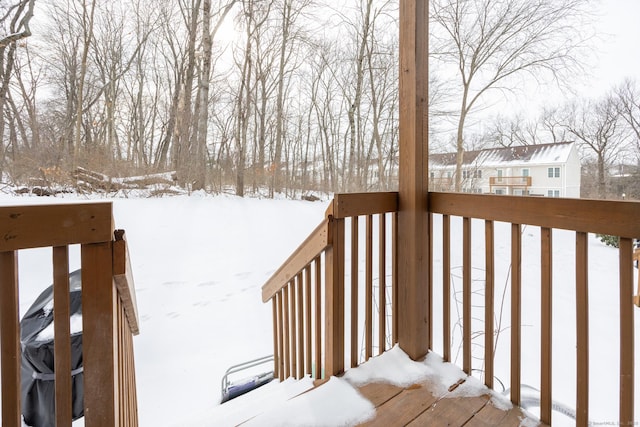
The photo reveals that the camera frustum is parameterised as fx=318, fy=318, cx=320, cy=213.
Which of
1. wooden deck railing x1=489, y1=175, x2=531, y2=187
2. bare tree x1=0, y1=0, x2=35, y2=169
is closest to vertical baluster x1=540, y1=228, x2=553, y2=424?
wooden deck railing x1=489, y1=175, x2=531, y2=187

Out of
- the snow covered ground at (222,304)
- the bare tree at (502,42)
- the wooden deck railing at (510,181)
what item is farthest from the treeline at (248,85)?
the snow covered ground at (222,304)

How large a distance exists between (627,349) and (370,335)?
111 cm

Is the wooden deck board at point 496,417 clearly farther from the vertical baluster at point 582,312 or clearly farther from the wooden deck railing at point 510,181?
the wooden deck railing at point 510,181

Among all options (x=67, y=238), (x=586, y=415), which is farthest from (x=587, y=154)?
(x=67, y=238)

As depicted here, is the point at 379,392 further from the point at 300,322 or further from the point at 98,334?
the point at 98,334

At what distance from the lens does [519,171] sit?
225 centimetres

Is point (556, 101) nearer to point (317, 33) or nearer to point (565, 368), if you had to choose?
point (565, 368)

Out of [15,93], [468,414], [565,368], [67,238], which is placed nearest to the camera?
[67,238]

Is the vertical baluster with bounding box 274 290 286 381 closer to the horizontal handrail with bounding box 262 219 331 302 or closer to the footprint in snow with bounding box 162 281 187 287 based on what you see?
the horizontal handrail with bounding box 262 219 331 302

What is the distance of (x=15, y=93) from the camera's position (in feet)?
13.0

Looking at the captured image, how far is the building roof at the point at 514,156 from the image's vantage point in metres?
2.14

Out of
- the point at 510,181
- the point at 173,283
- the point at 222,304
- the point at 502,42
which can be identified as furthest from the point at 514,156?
the point at 173,283

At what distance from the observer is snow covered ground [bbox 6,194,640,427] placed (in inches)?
94.2

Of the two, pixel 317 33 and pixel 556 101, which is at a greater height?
pixel 317 33
